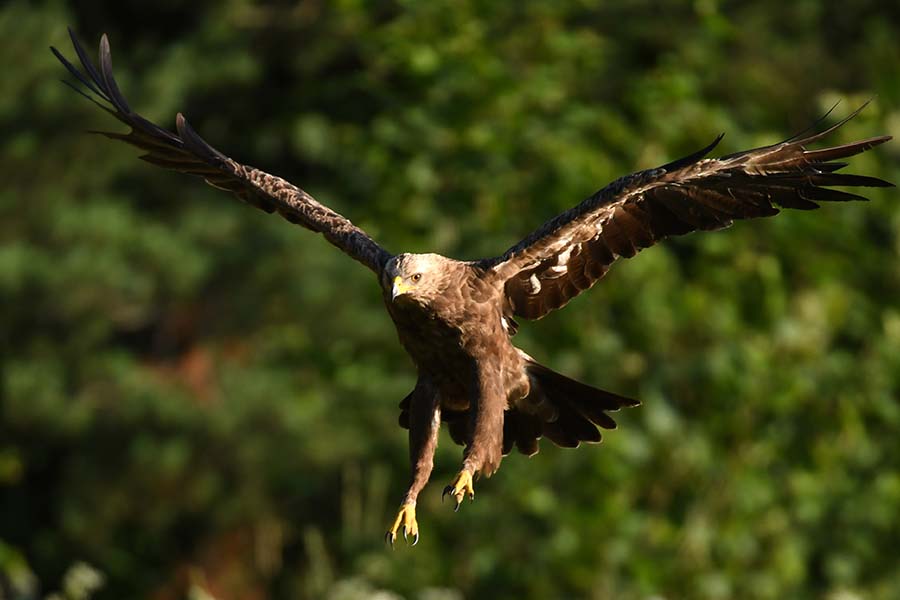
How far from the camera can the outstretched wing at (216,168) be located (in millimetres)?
7703

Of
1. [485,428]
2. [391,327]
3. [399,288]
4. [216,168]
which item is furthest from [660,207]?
[391,327]

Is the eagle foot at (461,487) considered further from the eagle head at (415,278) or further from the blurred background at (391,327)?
the blurred background at (391,327)

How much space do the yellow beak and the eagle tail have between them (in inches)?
45.0

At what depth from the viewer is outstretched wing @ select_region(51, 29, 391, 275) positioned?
25.3ft

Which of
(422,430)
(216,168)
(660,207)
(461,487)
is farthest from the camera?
(216,168)

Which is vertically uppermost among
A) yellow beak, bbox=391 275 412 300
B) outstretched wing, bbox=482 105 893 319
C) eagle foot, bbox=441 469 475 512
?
outstretched wing, bbox=482 105 893 319

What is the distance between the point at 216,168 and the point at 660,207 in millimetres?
1914

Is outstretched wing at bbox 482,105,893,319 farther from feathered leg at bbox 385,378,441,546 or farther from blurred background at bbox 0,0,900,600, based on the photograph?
blurred background at bbox 0,0,900,600

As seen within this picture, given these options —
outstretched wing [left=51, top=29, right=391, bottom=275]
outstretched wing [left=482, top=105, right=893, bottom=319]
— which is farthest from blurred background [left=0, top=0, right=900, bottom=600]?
outstretched wing [left=482, top=105, right=893, bottom=319]

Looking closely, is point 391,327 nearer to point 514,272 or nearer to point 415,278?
point 514,272

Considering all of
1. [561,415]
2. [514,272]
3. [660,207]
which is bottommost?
[561,415]

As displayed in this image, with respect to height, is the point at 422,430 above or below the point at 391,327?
below

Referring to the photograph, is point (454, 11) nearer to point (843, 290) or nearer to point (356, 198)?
point (356, 198)

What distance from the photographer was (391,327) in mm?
14805
